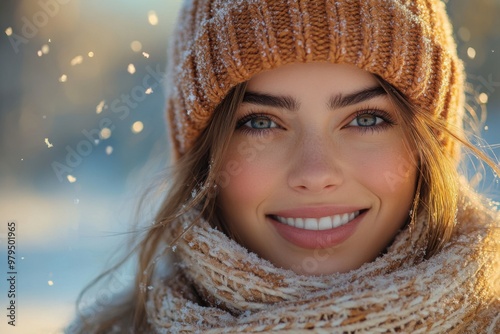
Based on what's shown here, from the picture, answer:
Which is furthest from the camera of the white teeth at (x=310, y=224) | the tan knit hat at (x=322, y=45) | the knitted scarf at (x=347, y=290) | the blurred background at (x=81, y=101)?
the blurred background at (x=81, y=101)

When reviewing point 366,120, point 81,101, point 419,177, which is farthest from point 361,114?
point 81,101

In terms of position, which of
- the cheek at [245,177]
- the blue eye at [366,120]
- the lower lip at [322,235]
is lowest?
the lower lip at [322,235]

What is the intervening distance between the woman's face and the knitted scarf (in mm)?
68

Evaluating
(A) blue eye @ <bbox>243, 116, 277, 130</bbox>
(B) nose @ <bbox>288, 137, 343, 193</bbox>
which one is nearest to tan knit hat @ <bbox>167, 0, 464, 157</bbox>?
(A) blue eye @ <bbox>243, 116, 277, 130</bbox>

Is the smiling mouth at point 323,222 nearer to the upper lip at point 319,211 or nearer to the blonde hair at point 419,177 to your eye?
the upper lip at point 319,211

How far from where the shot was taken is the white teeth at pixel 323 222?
68.5 inches

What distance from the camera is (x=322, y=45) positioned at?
1.63 m

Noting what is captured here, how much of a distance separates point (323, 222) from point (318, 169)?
0.63 ft

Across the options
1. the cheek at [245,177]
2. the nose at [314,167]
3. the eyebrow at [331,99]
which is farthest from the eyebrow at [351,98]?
the cheek at [245,177]

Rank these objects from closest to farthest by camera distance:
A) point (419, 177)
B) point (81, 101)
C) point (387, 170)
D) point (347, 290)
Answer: point (347, 290) < point (387, 170) < point (419, 177) < point (81, 101)

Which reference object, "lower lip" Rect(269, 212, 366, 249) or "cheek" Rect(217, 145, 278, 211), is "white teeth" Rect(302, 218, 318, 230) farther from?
"cheek" Rect(217, 145, 278, 211)

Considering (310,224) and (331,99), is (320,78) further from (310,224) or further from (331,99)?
(310,224)

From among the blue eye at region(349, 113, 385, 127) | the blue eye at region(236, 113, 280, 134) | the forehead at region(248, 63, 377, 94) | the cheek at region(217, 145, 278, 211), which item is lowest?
the cheek at region(217, 145, 278, 211)

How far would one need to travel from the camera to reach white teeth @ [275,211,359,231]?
1740mm
